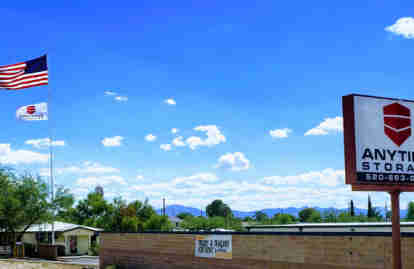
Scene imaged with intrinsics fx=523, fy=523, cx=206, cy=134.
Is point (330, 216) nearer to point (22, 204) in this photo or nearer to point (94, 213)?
point (94, 213)

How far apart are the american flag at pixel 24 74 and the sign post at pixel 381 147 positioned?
102 ft

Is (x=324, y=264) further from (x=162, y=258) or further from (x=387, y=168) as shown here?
(x=162, y=258)

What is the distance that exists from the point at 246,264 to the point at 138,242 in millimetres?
10390

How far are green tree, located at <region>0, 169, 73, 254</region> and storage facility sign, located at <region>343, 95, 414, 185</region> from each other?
42773 mm

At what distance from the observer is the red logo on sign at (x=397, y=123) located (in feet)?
43.6

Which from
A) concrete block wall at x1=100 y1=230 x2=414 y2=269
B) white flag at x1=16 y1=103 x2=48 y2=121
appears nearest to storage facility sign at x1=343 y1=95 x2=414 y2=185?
concrete block wall at x1=100 y1=230 x2=414 y2=269

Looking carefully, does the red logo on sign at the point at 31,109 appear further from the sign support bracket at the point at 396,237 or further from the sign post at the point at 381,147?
the sign support bracket at the point at 396,237

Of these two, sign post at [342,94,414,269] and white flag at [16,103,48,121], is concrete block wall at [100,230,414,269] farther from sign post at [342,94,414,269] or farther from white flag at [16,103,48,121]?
white flag at [16,103,48,121]

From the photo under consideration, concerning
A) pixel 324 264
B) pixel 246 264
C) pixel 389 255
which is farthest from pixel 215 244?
pixel 389 255

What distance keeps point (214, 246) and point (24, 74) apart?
21.2 m

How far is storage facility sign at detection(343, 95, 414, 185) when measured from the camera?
12766 mm

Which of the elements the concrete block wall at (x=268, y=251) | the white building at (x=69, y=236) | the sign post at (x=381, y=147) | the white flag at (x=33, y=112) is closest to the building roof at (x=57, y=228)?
the white building at (x=69, y=236)

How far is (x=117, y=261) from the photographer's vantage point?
117ft

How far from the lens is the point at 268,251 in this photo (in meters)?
24.5
